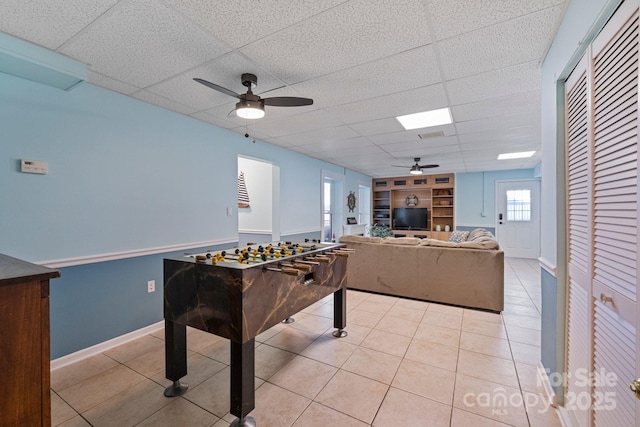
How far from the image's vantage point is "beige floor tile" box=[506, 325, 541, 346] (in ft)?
8.50

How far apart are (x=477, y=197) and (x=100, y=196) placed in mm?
7977

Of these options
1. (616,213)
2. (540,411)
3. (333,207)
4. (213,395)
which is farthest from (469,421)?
(333,207)

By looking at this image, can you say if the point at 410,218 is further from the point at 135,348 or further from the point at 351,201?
the point at 135,348

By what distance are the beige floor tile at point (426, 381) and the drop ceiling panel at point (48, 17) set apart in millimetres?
2985

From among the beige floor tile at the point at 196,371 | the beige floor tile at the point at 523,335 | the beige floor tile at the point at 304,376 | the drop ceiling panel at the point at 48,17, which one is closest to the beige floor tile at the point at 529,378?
the beige floor tile at the point at 523,335

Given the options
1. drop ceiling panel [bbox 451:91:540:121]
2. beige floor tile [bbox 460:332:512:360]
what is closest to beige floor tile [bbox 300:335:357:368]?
beige floor tile [bbox 460:332:512:360]

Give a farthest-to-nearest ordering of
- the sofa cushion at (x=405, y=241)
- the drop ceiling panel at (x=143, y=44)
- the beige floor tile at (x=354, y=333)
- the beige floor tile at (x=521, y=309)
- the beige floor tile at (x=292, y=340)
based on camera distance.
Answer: the sofa cushion at (x=405, y=241)
the beige floor tile at (x=521, y=309)
the beige floor tile at (x=354, y=333)
the beige floor tile at (x=292, y=340)
the drop ceiling panel at (x=143, y=44)

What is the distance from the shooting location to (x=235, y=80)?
231 cm

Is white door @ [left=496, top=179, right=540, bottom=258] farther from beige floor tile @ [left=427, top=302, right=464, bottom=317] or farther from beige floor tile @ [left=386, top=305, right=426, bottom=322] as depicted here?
beige floor tile @ [left=386, top=305, right=426, bottom=322]

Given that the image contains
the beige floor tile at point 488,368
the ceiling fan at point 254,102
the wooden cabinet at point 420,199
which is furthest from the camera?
the wooden cabinet at point 420,199

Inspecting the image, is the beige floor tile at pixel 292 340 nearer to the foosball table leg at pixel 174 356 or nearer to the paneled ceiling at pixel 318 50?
the foosball table leg at pixel 174 356

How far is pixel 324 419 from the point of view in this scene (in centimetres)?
165

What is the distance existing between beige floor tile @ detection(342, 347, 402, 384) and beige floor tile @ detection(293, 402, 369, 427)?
1.47 ft

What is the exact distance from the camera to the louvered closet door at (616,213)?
0.90 metres
